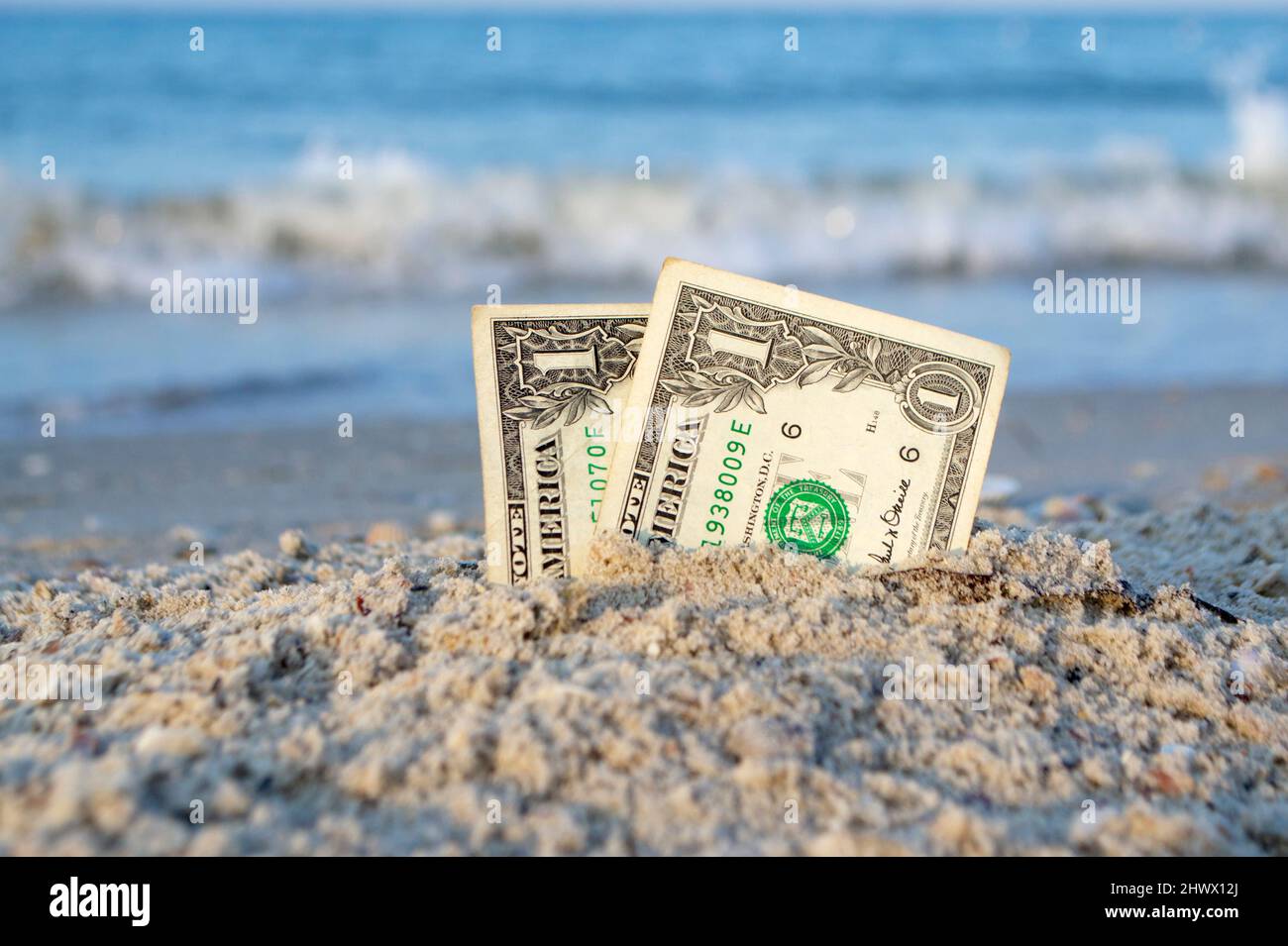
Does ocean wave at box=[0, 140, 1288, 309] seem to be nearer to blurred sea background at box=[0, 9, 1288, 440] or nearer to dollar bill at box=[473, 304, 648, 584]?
blurred sea background at box=[0, 9, 1288, 440]

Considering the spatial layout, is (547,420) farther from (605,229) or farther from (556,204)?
(556,204)

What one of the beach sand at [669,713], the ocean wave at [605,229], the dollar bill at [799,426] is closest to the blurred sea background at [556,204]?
the ocean wave at [605,229]

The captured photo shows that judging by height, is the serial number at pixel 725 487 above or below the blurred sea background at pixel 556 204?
below

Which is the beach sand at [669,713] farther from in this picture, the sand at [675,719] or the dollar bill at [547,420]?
the dollar bill at [547,420]

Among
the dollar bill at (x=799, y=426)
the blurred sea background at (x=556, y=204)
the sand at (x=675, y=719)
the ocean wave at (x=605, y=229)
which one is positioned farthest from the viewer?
the ocean wave at (x=605, y=229)

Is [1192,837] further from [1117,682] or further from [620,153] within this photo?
[620,153]

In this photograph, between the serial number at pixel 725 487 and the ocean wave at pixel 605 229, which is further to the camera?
the ocean wave at pixel 605 229

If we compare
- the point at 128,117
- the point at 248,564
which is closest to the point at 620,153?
the point at 128,117
